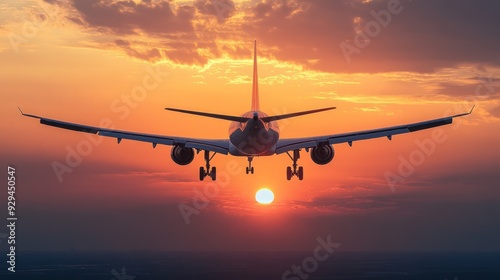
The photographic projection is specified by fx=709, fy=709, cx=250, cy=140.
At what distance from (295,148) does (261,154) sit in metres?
6.81

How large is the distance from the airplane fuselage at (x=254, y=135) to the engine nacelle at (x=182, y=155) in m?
8.70

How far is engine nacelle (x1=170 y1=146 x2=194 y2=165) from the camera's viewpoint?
263 ft

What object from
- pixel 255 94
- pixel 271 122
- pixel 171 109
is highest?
pixel 255 94

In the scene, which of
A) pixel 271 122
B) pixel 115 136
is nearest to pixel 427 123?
pixel 271 122

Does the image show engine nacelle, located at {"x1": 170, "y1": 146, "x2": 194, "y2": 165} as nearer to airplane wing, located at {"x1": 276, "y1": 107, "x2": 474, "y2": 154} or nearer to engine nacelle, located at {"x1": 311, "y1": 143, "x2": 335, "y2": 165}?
airplane wing, located at {"x1": 276, "y1": 107, "x2": 474, "y2": 154}

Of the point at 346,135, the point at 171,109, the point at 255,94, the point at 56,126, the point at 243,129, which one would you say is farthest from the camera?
the point at 255,94

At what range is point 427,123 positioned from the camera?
247 ft

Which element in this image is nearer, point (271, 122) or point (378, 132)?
point (271, 122)

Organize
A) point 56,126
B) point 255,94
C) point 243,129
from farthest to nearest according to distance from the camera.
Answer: point 255,94 → point 56,126 → point 243,129

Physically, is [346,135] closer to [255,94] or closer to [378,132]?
[378,132]

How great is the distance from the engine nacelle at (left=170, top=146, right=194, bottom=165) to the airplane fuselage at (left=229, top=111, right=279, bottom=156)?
343 inches

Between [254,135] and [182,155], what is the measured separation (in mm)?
13767

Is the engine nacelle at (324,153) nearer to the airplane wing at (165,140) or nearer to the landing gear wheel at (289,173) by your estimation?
the landing gear wheel at (289,173)

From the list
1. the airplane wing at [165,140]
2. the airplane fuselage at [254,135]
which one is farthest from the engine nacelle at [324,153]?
the airplane wing at [165,140]
